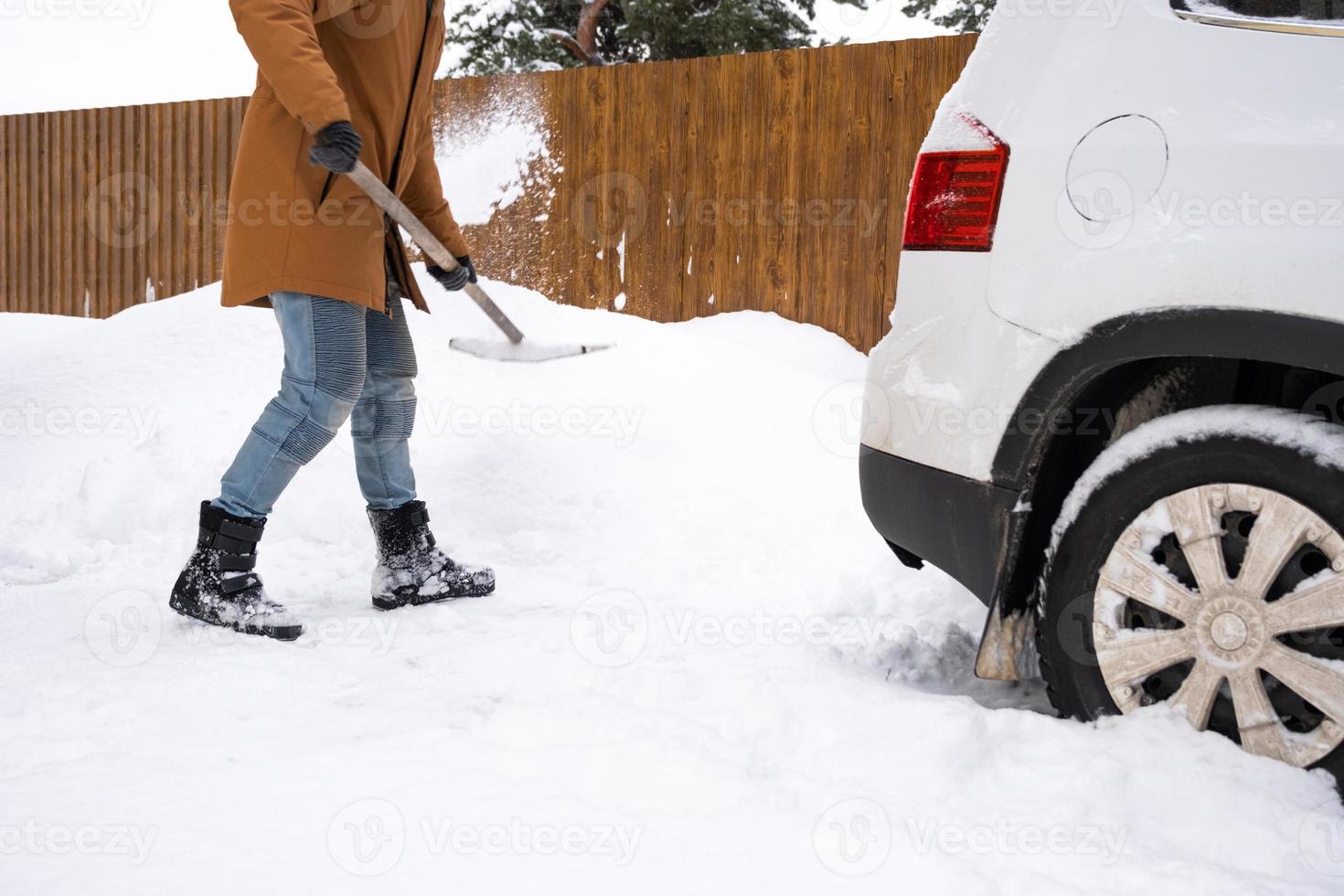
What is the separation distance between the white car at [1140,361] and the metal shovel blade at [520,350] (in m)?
1.55

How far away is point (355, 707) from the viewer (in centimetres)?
217

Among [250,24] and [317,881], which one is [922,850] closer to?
[317,881]

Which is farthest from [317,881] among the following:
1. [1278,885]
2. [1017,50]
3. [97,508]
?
[97,508]

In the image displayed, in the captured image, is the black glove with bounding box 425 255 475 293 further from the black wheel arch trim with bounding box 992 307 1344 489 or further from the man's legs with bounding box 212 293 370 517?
the black wheel arch trim with bounding box 992 307 1344 489

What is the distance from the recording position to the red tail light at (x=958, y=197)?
1.96 m

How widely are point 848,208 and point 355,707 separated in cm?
505

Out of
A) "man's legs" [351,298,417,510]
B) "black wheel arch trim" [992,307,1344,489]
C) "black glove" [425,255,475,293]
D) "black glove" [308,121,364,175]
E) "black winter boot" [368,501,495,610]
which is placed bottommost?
"black winter boot" [368,501,495,610]

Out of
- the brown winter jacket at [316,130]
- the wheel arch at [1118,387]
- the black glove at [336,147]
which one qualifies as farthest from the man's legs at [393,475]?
the wheel arch at [1118,387]

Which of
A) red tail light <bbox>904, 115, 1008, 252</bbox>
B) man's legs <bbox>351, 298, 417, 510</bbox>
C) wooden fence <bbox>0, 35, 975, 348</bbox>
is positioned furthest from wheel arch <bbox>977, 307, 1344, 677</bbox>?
wooden fence <bbox>0, 35, 975, 348</bbox>

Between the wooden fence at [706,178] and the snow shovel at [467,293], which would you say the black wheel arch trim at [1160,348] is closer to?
the snow shovel at [467,293]

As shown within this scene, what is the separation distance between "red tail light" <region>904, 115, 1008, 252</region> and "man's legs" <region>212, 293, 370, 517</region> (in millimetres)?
1487

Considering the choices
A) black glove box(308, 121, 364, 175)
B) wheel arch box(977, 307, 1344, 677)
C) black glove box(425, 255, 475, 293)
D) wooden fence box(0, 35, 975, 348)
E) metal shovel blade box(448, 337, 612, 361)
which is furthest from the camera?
wooden fence box(0, 35, 975, 348)

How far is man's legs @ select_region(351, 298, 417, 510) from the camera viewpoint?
9.89 ft

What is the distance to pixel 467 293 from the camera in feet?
10.5
